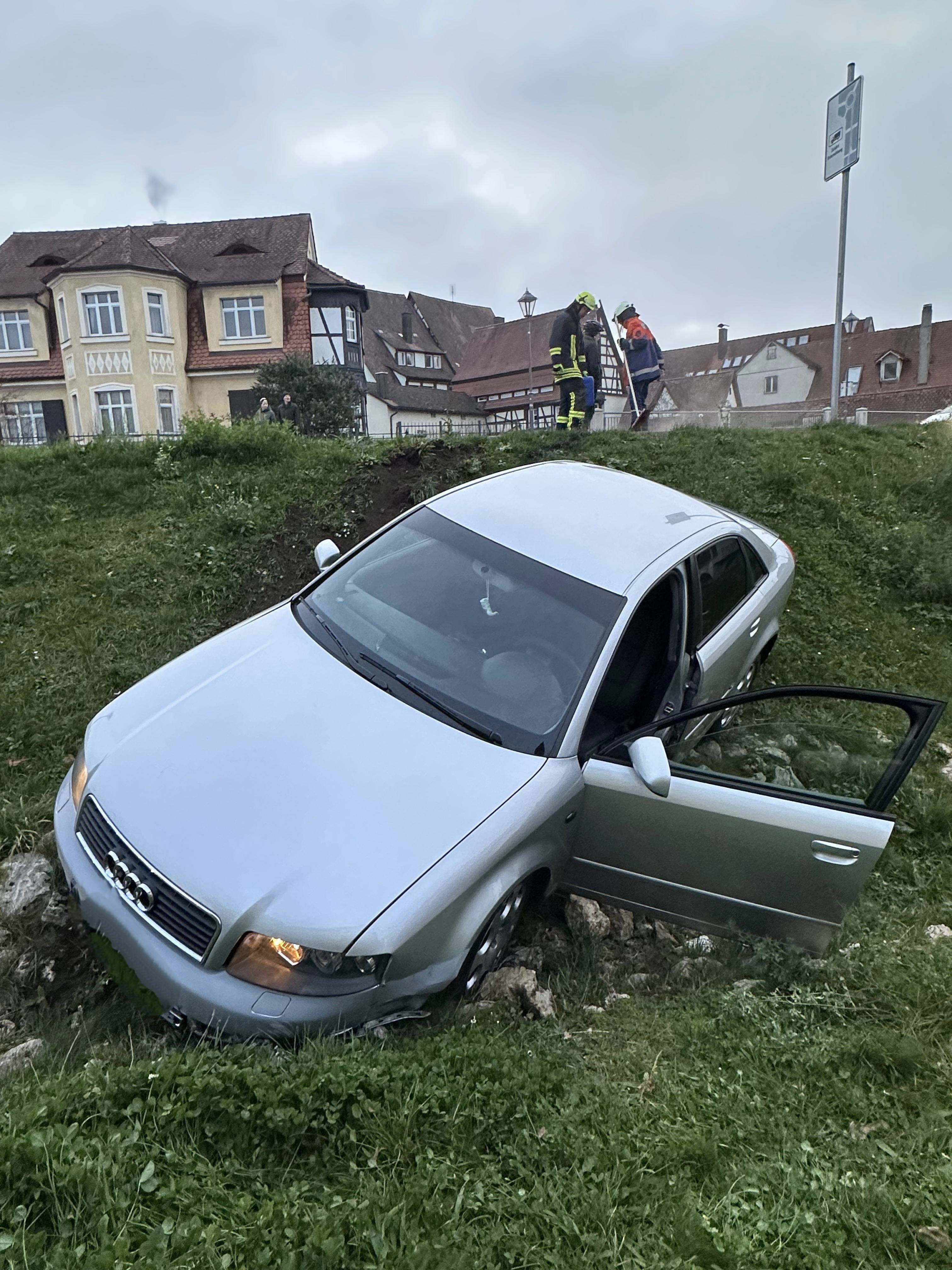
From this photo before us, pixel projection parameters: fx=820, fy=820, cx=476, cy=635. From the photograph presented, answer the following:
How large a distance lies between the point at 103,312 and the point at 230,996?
108 feet

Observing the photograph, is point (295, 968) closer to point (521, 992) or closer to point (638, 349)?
point (521, 992)

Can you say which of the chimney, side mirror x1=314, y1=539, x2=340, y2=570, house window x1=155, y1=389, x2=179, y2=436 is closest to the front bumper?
side mirror x1=314, y1=539, x2=340, y2=570

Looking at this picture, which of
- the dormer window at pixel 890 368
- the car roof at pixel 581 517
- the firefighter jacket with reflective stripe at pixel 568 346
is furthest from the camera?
the dormer window at pixel 890 368

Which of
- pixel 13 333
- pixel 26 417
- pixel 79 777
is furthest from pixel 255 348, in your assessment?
pixel 79 777

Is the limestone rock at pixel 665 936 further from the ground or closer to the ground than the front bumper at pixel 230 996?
closer to the ground

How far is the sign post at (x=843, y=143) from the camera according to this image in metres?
13.2

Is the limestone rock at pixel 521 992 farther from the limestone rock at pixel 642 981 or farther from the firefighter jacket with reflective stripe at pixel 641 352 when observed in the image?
the firefighter jacket with reflective stripe at pixel 641 352

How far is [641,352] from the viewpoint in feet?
41.6

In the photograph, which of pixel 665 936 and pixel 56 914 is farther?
pixel 665 936

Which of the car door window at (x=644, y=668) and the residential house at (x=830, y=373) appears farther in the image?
the residential house at (x=830, y=373)

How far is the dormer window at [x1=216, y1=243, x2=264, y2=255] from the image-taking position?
33.1 metres

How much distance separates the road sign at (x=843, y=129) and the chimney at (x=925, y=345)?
45364 mm

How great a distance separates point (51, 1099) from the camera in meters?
2.17

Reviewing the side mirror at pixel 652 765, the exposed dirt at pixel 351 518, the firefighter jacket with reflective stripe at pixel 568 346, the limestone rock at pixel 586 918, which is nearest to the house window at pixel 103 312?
the firefighter jacket with reflective stripe at pixel 568 346
